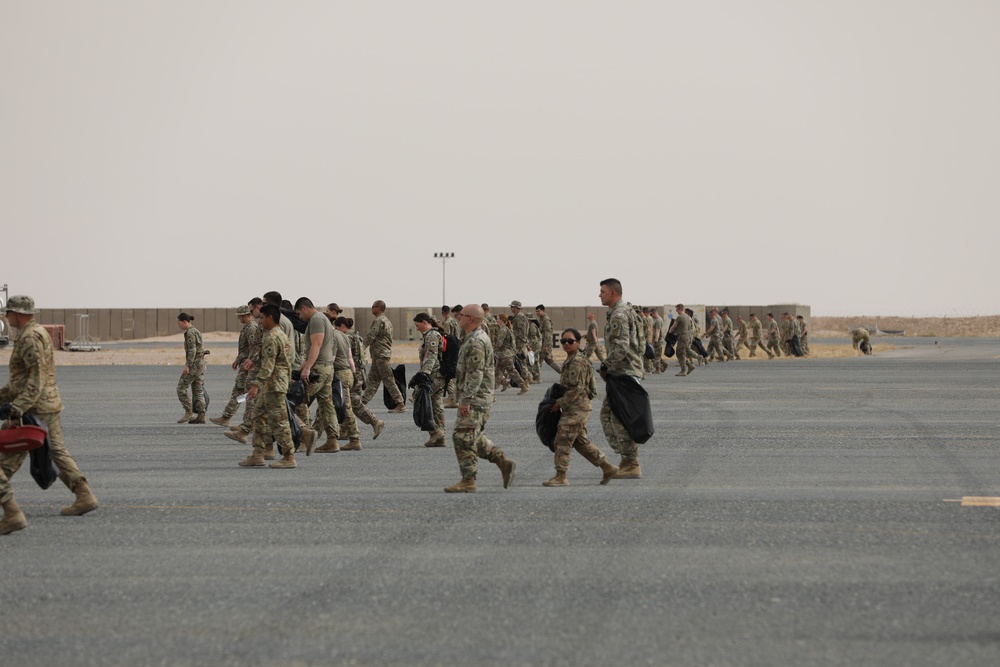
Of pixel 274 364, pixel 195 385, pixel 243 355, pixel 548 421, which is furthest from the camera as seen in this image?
pixel 195 385

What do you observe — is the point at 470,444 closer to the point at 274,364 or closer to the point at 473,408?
the point at 473,408

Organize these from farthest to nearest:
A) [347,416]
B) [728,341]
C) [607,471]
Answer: [728,341]
[347,416]
[607,471]

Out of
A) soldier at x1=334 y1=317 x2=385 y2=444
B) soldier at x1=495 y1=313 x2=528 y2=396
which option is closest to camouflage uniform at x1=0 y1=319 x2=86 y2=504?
soldier at x1=334 y1=317 x2=385 y2=444

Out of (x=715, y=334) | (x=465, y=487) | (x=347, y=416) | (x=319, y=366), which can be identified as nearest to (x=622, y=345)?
(x=465, y=487)

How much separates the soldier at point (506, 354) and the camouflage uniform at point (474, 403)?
1482 centimetres

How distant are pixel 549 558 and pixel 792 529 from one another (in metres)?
2.03

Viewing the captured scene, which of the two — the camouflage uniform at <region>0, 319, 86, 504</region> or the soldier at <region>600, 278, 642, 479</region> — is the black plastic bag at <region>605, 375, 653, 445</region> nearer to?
the soldier at <region>600, 278, 642, 479</region>

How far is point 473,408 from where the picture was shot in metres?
11.3

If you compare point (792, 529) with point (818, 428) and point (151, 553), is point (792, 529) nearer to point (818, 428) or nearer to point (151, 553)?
point (151, 553)

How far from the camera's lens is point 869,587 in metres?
7.17

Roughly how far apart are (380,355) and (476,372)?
292 inches

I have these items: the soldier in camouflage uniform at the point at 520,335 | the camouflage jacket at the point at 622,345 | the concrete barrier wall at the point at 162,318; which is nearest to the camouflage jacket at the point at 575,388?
the camouflage jacket at the point at 622,345

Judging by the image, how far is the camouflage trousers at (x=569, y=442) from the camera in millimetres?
11719

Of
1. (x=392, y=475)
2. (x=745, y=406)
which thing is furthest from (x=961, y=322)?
(x=392, y=475)
